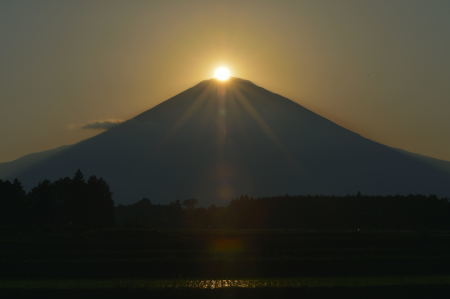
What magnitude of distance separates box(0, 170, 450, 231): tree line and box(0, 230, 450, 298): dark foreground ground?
130 ft

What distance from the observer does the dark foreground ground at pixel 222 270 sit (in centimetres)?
4088

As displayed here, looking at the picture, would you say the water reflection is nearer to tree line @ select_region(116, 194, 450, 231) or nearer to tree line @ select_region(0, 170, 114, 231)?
tree line @ select_region(0, 170, 114, 231)

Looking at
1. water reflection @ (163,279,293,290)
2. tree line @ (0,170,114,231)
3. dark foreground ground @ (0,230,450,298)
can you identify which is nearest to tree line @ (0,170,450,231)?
tree line @ (0,170,114,231)

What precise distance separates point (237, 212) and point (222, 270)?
127372 millimetres

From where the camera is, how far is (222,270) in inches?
2040

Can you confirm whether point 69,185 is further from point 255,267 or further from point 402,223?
point 255,267

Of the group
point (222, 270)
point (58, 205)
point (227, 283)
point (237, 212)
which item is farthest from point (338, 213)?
point (227, 283)

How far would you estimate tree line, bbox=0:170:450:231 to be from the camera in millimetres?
120625

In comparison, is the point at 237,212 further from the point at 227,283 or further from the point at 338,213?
the point at 227,283

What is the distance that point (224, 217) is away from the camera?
7318 inches

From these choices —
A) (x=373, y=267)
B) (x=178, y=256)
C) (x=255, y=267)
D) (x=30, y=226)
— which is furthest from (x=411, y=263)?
(x=30, y=226)

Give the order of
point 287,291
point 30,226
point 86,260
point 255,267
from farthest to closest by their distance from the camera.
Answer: point 30,226, point 86,260, point 255,267, point 287,291

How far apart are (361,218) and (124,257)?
103551mm

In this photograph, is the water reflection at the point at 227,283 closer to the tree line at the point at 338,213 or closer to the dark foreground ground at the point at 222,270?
the dark foreground ground at the point at 222,270
